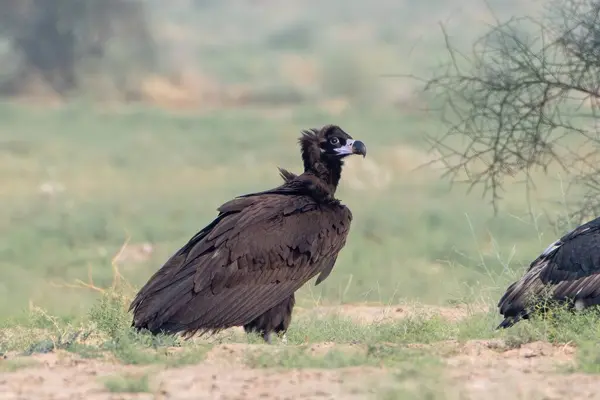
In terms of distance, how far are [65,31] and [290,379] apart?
1757 inches

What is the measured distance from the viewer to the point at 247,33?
7525 cm

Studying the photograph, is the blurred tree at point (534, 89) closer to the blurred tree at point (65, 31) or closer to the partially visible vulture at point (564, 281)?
the partially visible vulture at point (564, 281)

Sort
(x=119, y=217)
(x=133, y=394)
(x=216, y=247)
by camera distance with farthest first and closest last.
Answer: (x=119, y=217)
(x=216, y=247)
(x=133, y=394)

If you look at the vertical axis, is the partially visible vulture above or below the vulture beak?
below

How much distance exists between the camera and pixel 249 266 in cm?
965

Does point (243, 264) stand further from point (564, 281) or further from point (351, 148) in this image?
point (564, 281)

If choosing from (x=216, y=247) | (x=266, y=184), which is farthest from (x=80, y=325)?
(x=266, y=184)

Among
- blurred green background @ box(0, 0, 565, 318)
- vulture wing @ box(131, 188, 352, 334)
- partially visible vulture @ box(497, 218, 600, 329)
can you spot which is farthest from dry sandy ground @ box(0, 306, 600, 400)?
blurred green background @ box(0, 0, 565, 318)

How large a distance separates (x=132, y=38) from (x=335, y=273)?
3531cm

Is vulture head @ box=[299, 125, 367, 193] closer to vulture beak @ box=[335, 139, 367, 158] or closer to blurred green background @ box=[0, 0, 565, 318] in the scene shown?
vulture beak @ box=[335, 139, 367, 158]

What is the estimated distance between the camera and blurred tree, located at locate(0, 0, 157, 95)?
164 ft

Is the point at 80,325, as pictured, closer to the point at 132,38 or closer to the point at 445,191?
the point at 445,191

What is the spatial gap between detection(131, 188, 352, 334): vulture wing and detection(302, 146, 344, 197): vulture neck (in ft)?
1.70

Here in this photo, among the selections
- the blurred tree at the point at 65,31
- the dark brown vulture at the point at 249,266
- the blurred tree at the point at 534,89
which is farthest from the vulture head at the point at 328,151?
the blurred tree at the point at 65,31
